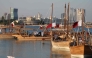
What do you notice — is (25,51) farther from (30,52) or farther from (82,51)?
(82,51)

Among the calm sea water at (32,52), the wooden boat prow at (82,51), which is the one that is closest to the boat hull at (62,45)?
the calm sea water at (32,52)

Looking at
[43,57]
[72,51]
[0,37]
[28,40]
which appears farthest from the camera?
[0,37]

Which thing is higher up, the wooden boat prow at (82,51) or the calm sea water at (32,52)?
the wooden boat prow at (82,51)

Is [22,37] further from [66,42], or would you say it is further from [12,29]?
[66,42]

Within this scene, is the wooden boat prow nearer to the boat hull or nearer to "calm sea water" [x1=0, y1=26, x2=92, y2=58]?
"calm sea water" [x1=0, y1=26, x2=92, y2=58]

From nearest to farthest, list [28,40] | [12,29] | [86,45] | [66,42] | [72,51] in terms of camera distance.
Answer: [86,45] → [72,51] → [66,42] → [28,40] → [12,29]

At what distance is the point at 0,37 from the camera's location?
2950 inches

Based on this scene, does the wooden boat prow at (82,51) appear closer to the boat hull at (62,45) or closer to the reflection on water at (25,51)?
the reflection on water at (25,51)

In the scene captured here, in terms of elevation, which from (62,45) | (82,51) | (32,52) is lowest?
(32,52)

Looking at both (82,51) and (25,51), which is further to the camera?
(25,51)

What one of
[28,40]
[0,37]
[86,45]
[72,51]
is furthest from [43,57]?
[0,37]

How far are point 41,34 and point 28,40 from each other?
13.9ft

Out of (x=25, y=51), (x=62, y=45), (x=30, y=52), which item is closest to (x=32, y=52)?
(x=30, y=52)

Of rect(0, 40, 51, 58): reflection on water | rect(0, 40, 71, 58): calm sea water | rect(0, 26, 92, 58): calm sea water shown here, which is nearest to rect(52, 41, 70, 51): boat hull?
rect(0, 26, 92, 58): calm sea water
